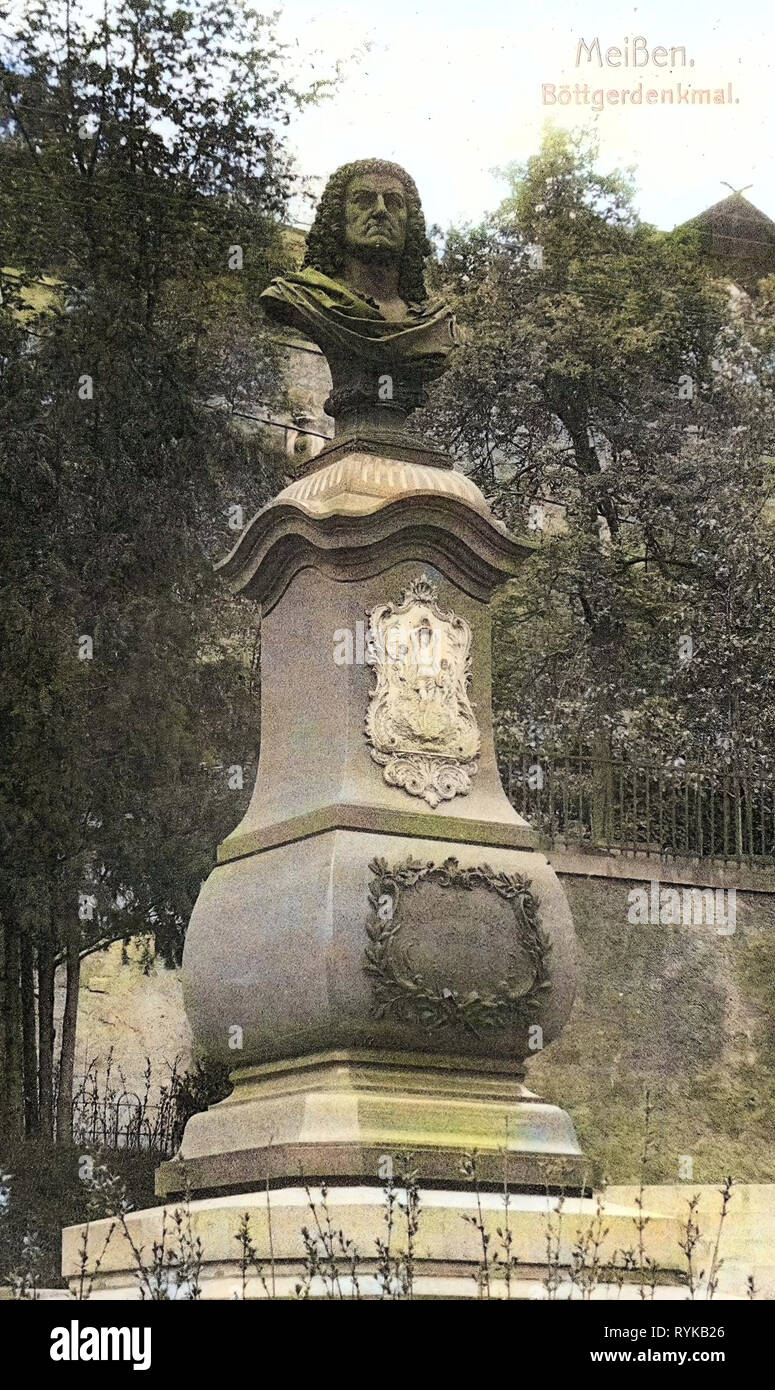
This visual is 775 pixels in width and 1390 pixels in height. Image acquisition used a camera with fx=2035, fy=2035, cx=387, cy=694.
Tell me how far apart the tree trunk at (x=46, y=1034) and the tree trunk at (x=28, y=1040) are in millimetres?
106

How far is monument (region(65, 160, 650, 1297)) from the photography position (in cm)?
770

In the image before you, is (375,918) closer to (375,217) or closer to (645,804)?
(375,217)

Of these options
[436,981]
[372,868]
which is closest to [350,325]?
[372,868]

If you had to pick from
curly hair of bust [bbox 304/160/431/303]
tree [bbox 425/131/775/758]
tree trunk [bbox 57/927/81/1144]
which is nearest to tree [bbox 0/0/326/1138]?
tree trunk [bbox 57/927/81/1144]

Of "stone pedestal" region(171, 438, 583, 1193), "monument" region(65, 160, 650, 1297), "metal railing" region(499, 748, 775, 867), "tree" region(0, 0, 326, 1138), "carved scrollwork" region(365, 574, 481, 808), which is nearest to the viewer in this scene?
"monument" region(65, 160, 650, 1297)

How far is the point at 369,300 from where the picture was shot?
9.23m

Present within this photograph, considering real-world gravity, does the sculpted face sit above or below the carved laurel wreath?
above

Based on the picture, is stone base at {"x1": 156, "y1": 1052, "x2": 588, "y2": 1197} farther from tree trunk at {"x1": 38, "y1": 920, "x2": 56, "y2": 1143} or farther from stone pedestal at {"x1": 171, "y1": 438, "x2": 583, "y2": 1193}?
tree trunk at {"x1": 38, "y1": 920, "x2": 56, "y2": 1143}

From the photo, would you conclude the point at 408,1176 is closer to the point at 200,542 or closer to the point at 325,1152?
the point at 325,1152

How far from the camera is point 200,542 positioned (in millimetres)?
18094

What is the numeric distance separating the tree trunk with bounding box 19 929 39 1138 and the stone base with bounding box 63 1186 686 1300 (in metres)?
Result: 9.22

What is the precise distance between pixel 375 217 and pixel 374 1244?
463 centimetres

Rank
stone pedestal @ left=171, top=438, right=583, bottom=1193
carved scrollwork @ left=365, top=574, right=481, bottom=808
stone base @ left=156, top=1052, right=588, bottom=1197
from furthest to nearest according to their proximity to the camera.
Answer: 1. carved scrollwork @ left=365, top=574, right=481, bottom=808
2. stone pedestal @ left=171, top=438, right=583, bottom=1193
3. stone base @ left=156, top=1052, right=588, bottom=1197
